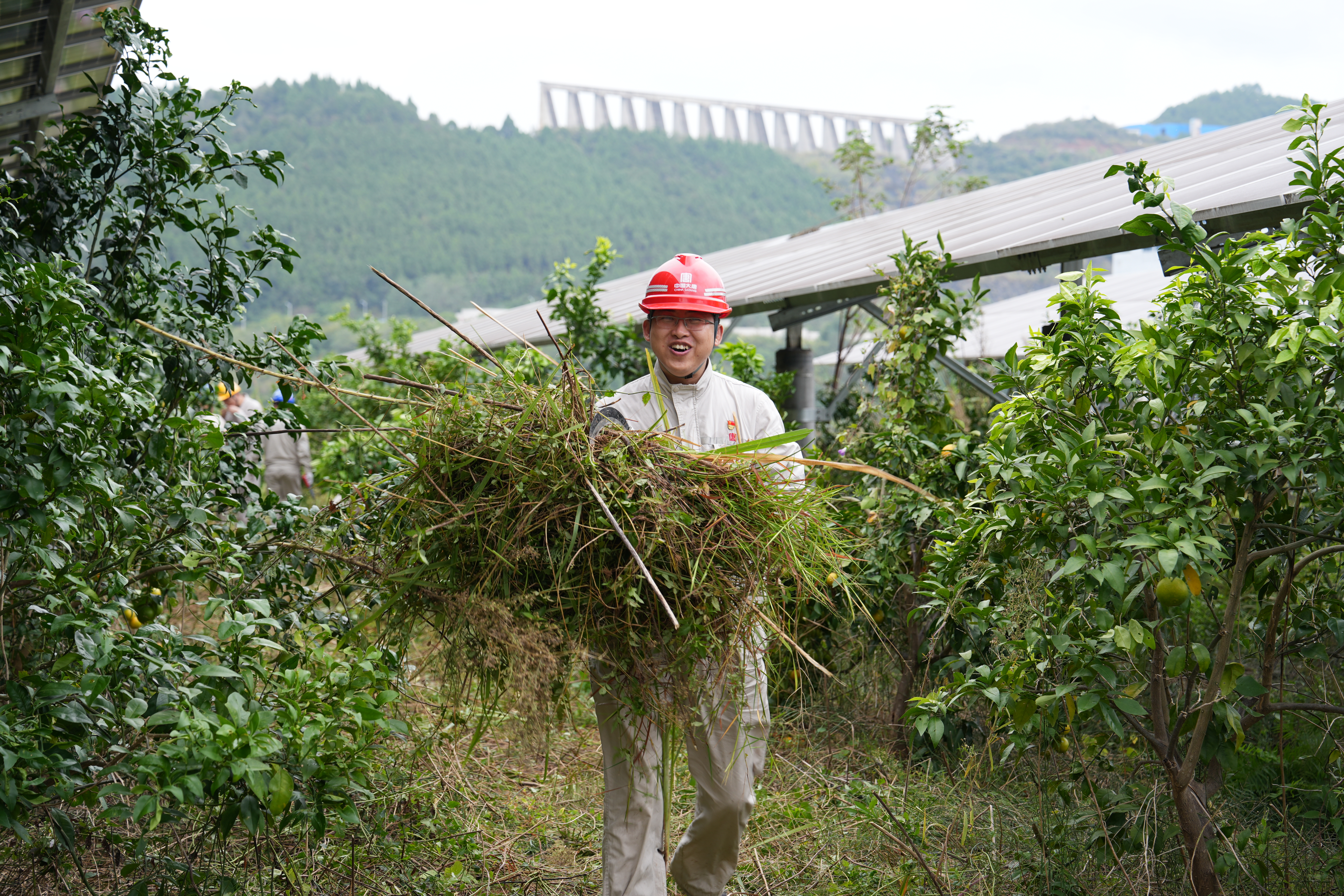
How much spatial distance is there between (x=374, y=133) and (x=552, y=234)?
1650cm

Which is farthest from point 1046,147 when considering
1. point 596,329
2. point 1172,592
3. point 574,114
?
point 1172,592

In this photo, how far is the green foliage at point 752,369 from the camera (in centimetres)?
605

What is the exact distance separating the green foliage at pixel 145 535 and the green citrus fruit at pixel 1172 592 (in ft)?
5.46

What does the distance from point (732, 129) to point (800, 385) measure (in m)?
62.0

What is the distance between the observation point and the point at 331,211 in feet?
180

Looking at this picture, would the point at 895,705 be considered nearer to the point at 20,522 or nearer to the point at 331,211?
the point at 20,522

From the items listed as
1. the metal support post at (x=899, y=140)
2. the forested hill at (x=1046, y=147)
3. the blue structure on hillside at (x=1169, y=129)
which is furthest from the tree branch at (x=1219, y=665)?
the forested hill at (x=1046, y=147)

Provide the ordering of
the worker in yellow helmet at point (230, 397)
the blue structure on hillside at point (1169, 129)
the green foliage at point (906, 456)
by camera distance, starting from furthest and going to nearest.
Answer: the blue structure on hillside at point (1169, 129)
the green foliage at point (906, 456)
the worker in yellow helmet at point (230, 397)

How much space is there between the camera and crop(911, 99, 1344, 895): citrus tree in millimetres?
2096

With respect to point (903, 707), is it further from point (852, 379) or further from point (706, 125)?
point (706, 125)

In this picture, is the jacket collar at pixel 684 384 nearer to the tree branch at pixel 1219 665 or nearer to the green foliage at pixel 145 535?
the green foliage at pixel 145 535

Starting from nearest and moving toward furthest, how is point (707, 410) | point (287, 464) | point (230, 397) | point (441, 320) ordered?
point (441, 320)
point (707, 410)
point (230, 397)
point (287, 464)

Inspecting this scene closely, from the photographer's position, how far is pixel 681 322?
290 cm

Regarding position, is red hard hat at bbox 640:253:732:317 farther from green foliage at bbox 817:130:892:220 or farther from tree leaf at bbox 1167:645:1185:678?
green foliage at bbox 817:130:892:220
